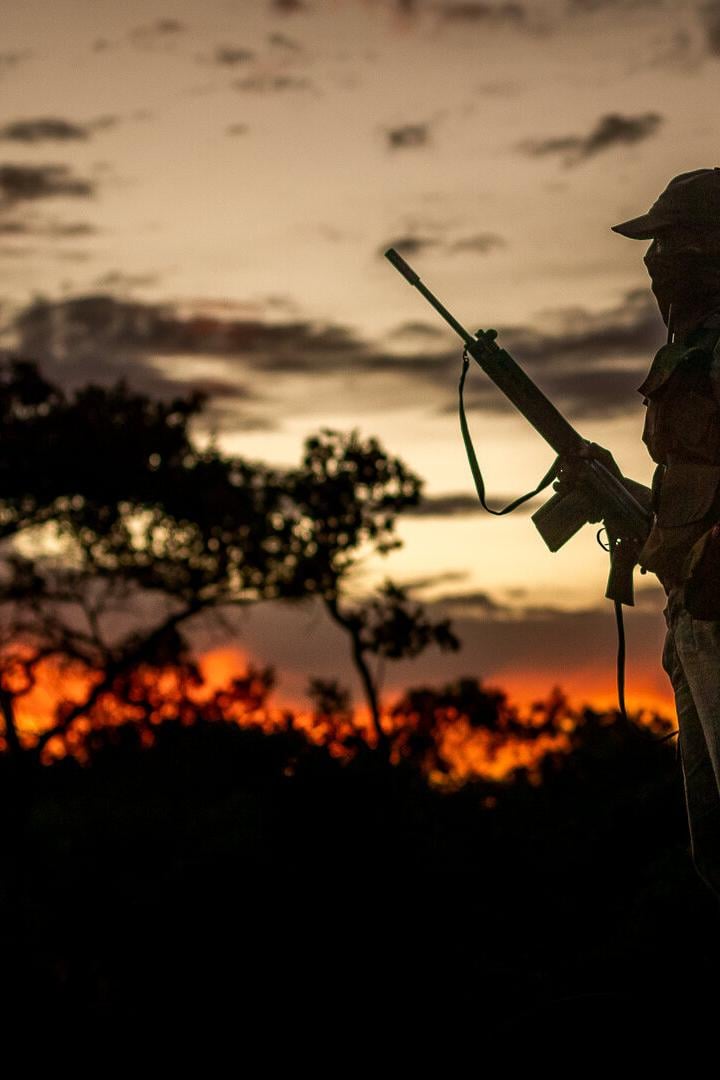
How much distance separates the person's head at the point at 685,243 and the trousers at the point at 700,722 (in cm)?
128

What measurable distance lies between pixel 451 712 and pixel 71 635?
49.1 ft

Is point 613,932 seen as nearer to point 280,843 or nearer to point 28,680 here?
point 280,843

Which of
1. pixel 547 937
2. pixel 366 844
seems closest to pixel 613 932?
pixel 547 937

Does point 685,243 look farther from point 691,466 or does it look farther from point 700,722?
point 700,722

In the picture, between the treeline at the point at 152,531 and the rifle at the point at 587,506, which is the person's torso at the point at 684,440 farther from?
the treeline at the point at 152,531

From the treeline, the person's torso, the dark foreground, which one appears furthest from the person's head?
the treeline

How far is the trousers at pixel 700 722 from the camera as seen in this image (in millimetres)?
6000

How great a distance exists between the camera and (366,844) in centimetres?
1516

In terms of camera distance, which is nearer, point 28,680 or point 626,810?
point 626,810

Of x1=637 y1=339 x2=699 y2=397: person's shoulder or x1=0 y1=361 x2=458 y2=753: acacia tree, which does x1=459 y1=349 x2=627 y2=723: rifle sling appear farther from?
x1=0 y1=361 x2=458 y2=753: acacia tree

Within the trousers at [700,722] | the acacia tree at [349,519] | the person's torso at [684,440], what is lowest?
the trousers at [700,722]

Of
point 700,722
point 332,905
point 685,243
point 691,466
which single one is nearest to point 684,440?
point 691,466

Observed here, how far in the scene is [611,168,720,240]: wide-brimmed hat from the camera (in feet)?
20.4

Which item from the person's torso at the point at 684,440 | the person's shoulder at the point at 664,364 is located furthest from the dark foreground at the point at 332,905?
the person's shoulder at the point at 664,364
